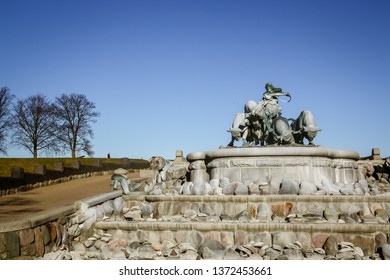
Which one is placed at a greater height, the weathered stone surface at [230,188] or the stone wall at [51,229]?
the weathered stone surface at [230,188]

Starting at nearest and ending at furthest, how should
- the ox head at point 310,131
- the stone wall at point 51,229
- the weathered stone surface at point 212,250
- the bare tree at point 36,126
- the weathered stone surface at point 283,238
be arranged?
1. the stone wall at point 51,229
2. the weathered stone surface at point 212,250
3. the weathered stone surface at point 283,238
4. the ox head at point 310,131
5. the bare tree at point 36,126

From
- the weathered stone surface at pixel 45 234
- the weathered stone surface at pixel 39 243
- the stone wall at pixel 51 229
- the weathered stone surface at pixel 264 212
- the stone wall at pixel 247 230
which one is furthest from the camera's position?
the weathered stone surface at pixel 264 212

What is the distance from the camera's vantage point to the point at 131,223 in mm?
8969

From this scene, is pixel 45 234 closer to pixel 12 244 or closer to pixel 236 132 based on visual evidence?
pixel 12 244

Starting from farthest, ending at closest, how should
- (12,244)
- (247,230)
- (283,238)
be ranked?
(247,230) < (283,238) < (12,244)

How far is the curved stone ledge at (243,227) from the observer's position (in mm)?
7992

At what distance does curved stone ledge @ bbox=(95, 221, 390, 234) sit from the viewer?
7992 mm

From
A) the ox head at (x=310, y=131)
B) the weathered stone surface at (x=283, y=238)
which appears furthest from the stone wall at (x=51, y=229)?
the ox head at (x=310, y=131)

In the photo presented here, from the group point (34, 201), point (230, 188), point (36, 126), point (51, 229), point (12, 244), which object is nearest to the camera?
point (12, 244)

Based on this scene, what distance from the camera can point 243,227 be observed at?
842 cm

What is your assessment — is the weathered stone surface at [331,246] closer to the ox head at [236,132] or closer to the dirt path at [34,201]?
the dirt path at [34,201]

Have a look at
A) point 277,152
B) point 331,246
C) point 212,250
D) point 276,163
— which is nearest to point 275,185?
point 276,163
